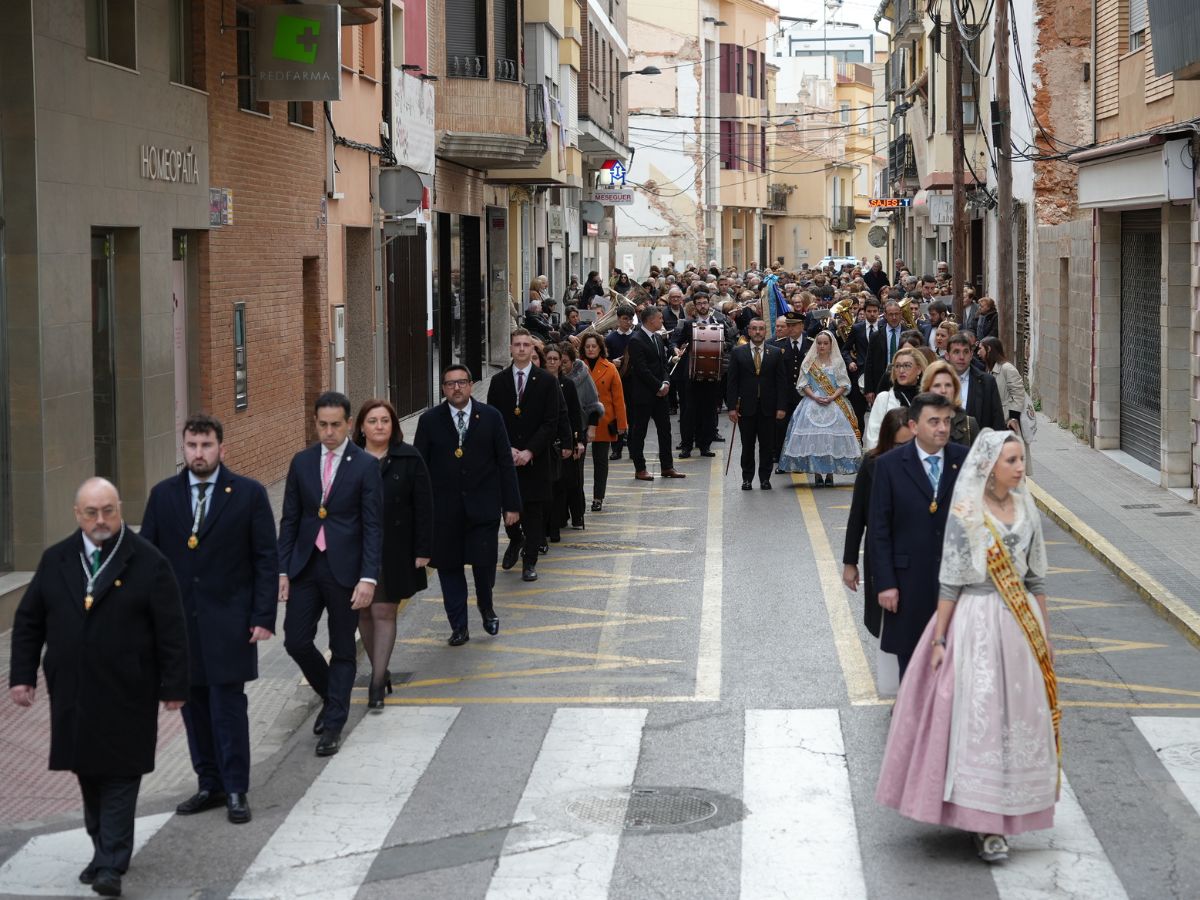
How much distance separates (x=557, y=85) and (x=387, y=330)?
→ 15.5m

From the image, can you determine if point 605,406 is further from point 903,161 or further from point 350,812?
point 903,161

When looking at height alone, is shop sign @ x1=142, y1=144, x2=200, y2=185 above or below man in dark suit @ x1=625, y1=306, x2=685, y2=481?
above

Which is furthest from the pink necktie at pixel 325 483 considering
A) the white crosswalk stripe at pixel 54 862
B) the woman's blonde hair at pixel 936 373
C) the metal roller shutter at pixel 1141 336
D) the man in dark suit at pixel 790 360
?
the metal roller shutter at pixel 1141 336

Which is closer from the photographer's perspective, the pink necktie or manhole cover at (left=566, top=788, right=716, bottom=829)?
manhole cover at (left=566, top=788, right=716, bottom=829)

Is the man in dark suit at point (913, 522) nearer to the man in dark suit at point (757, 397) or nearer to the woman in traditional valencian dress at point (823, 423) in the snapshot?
the woman in traditional valencian dress at point (823, 423)

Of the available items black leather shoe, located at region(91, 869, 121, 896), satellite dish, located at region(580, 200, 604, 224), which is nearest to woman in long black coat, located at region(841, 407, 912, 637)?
black leather shoe, located at region(91, 869, 121, 896)

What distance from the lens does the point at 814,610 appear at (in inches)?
515

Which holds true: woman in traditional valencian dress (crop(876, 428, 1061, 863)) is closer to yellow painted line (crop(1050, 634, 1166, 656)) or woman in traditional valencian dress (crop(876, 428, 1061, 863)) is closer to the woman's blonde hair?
the woman's blonde hair

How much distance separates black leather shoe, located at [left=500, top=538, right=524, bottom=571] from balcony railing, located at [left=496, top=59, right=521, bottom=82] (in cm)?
1775

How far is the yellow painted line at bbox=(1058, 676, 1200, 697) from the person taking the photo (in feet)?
34.5

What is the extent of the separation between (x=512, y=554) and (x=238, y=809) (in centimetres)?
676

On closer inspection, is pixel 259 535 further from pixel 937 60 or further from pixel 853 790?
pixel 937 60

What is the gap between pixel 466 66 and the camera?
31.0 metres

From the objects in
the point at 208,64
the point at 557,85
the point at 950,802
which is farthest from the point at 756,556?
the point at 557,85
